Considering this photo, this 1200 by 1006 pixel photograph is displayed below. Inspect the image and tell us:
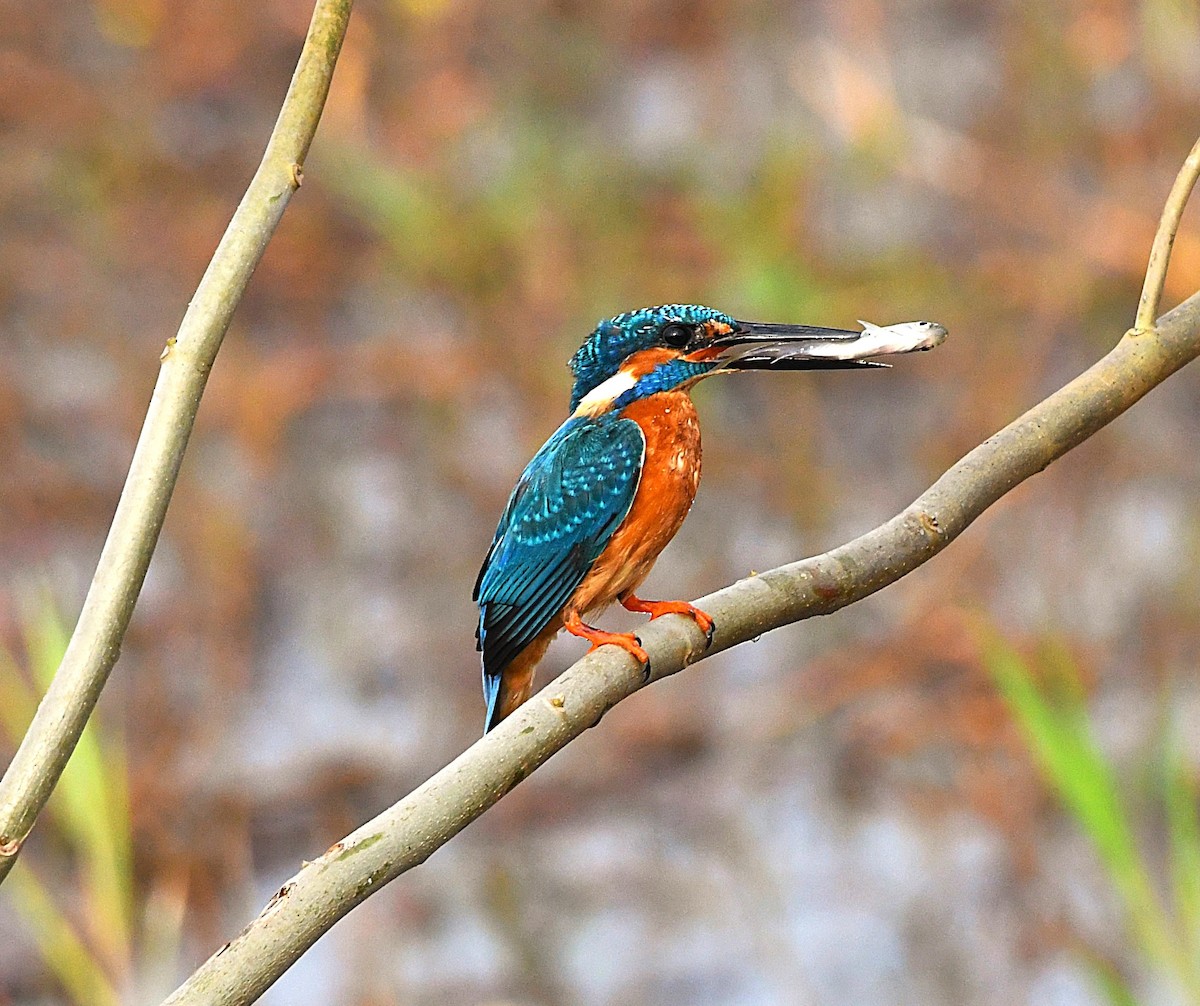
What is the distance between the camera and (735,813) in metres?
3.13

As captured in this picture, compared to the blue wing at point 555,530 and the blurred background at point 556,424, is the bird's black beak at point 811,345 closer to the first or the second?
the blue wing at point 555,530

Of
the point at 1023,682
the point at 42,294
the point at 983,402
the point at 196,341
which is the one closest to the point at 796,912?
the point at 983,402

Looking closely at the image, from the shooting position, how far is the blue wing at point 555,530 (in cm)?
103

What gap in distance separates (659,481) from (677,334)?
0.11 meters

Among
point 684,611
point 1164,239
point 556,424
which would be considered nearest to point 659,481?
point 684,611

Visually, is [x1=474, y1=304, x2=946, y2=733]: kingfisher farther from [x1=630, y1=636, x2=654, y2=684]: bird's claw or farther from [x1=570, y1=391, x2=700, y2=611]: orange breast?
[x1=630, y1=636, x2=654, y2=684]: bird's claw

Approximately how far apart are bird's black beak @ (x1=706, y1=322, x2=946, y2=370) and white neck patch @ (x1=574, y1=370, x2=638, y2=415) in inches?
3.7

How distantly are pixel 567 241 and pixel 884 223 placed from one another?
78 centimetres

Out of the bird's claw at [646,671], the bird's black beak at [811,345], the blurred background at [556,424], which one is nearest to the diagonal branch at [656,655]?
the bird's claw at [646,671]

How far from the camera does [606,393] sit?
1.06 metres

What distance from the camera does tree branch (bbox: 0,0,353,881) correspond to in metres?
0.72

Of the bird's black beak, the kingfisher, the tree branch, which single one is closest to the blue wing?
the kingfisher

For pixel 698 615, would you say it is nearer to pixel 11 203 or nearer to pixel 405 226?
pixel 405 226

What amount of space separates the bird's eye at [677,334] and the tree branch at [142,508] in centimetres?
27
